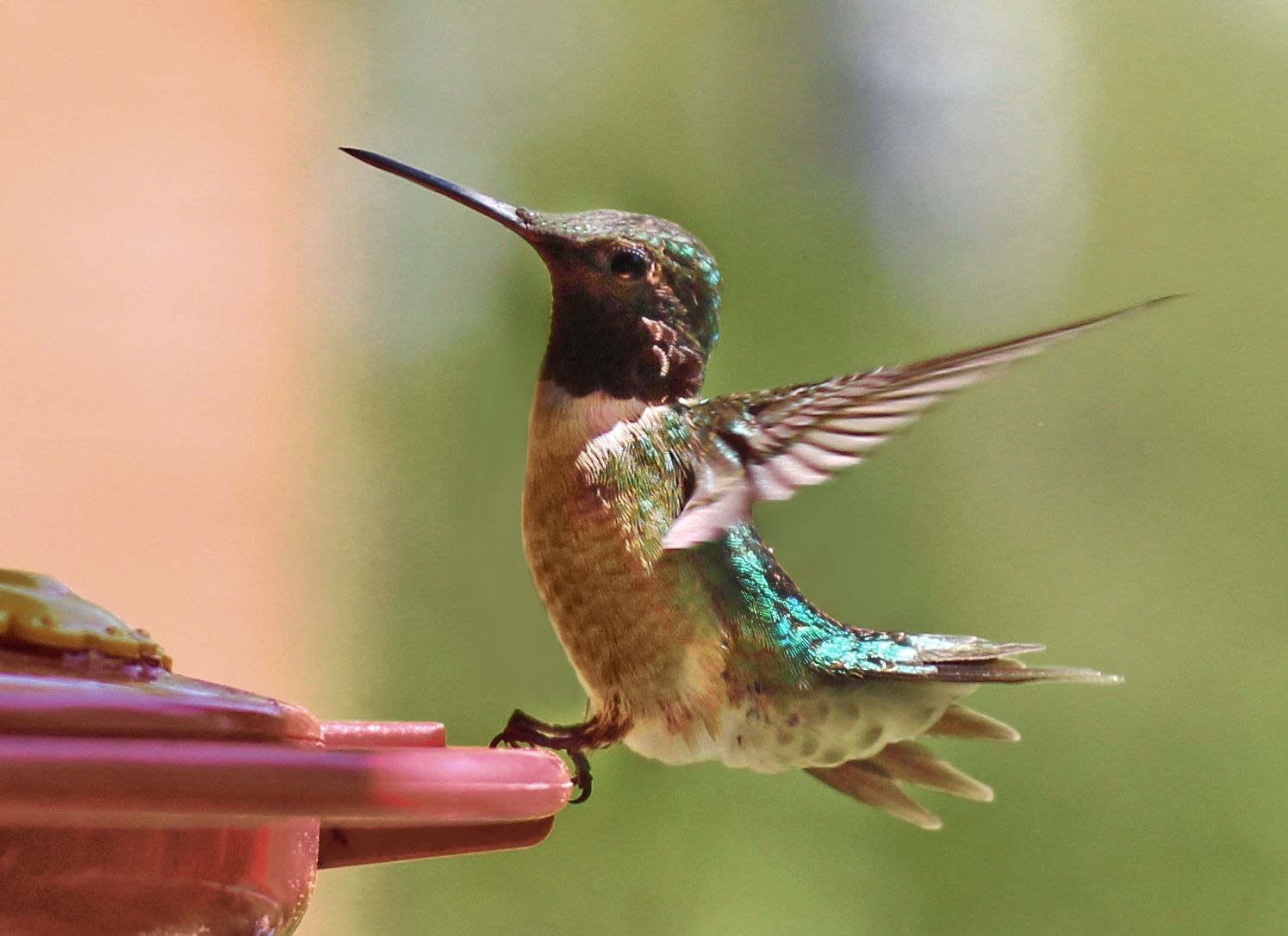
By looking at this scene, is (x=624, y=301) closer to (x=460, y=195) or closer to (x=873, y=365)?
(x=460, y=195)

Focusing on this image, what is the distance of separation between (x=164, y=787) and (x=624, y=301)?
955 millimetres

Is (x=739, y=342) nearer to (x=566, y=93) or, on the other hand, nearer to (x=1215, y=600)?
(x=566, y=93)

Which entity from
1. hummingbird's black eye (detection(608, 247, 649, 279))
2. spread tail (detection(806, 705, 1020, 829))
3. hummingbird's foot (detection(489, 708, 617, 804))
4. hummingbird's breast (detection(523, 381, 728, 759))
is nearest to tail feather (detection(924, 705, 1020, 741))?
spread tail (detection(806, 705, 1020, 829))

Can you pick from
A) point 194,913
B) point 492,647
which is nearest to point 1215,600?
point 492,647

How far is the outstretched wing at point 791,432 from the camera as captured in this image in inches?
52.4

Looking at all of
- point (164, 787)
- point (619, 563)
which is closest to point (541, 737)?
point (619, 563)

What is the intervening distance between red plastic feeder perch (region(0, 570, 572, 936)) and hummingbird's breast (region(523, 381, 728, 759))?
0.51 metres

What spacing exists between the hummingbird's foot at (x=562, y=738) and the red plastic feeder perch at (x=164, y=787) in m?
0.41

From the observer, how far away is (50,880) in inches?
28.1

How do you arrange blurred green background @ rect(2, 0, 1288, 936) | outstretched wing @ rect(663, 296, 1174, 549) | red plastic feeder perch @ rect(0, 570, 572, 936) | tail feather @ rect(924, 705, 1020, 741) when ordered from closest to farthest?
1. red plastic feeder perch @ rect(0, 570, 572, 936)
2. outstretched wing @ rect(663, 296, 1174, 549)
3. tail feather @ rect(924, 705, 1020, 741)
4. blurred green background @ rect(2, 0, 1288, 936)

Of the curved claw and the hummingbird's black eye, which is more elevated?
the hummingbird's black eye

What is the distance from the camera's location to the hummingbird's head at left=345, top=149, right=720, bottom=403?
4.90 ft

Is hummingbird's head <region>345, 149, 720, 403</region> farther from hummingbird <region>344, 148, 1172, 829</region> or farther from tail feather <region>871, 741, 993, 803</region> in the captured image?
tail feather <region>871, 741, 993, 803</region>

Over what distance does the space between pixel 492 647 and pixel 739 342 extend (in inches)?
36.5
